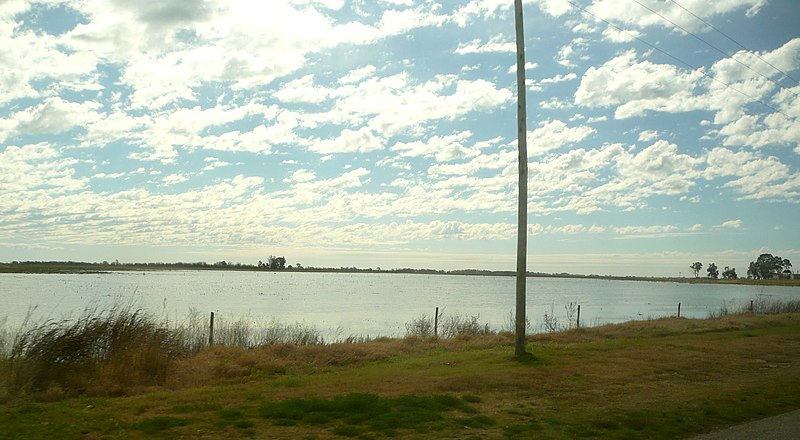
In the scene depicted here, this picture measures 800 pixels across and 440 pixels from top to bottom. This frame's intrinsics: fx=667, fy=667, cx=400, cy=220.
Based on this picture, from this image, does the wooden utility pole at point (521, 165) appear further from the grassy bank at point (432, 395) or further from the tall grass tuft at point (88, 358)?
the tall grass tuft at point (88, 358)

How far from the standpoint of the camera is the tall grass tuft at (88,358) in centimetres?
1317

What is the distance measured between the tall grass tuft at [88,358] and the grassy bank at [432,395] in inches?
16.5

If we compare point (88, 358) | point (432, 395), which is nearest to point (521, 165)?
point (432, 395)

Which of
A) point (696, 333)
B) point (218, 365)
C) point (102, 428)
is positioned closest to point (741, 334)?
point (696, 333)

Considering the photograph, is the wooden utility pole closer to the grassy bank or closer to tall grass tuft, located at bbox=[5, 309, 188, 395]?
the grassy bank

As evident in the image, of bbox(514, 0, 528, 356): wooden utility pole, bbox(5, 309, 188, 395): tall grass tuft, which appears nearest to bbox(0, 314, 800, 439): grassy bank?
bbox(5, 309, 188, 395): tall grass tuft

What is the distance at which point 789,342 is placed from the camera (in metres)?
24.2

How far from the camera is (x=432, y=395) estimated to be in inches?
490

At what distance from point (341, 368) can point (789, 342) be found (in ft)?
55.6

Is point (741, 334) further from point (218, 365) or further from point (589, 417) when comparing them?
point (218, 365)

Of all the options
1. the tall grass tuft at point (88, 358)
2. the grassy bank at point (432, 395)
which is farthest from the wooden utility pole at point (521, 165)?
the tall grass tuft at point (88, 358)

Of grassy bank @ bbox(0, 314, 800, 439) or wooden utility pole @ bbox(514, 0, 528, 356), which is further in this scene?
wooden utility pole @ bbox(514, 0, 528, 356)

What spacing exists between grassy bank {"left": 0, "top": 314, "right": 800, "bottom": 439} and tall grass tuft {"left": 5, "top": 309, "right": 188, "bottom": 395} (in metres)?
0.42

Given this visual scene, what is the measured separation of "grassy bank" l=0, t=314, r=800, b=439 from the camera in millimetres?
9836
